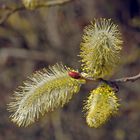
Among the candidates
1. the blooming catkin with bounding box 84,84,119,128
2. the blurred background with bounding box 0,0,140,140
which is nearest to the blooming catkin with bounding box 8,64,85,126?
the blooming catkin with bounding box 84,84,119,128

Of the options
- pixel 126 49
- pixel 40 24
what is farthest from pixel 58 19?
pixel 126 49

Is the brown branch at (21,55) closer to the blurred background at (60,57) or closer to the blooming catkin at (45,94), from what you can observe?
the blurred background at (60,57)

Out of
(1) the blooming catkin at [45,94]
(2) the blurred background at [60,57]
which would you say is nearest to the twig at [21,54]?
(2) the blurred background at [60,57]

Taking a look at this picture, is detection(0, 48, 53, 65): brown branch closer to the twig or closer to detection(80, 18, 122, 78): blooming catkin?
the twig

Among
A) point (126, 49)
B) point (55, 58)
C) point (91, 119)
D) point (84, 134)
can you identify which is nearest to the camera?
point (91, 119)

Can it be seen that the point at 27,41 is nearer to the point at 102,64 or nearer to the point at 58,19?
the point at 58,19

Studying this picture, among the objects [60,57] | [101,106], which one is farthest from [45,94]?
[60,57]
